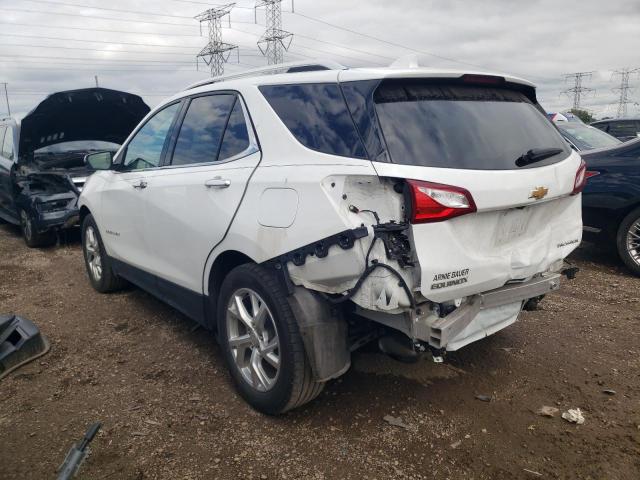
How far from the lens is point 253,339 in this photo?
2986 millimetres

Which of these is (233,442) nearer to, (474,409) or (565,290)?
(474,409)

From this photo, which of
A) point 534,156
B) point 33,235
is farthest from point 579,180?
point 33,235

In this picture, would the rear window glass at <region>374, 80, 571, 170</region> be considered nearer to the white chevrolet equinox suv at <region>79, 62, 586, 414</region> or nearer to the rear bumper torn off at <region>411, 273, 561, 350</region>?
the white chevrolet equinox suv at <region>79, 62, 586, 414</region>

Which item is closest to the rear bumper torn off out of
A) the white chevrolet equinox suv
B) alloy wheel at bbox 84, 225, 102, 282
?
the white chevrolet equinox suv

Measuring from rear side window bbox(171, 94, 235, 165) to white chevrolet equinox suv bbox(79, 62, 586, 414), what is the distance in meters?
0.02

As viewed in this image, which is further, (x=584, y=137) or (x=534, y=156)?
(x=584, y=137)

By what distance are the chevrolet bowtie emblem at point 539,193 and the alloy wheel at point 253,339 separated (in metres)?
1.52

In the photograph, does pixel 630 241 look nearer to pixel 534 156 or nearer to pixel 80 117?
pixel 534 156

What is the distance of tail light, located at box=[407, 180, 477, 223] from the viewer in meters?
2.29

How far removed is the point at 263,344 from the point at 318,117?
129cm

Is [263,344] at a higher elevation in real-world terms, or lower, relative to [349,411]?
higher

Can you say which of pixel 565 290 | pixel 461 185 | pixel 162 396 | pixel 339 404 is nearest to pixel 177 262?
pixel 162 396

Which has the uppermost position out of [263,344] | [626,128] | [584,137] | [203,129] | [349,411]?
[203,129]

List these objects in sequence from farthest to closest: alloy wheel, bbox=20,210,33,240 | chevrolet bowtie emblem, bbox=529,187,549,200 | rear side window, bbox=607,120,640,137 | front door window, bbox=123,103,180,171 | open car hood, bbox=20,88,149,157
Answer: rear side window, bbox=607,120,640,137
alloy wheel, bbox=20,210,33,240
open car hood, bbox=20,88,149,157
front door window, bbox=123,103,180,171
chevrolet bowtie emblem, bbox=529,187,549,200
